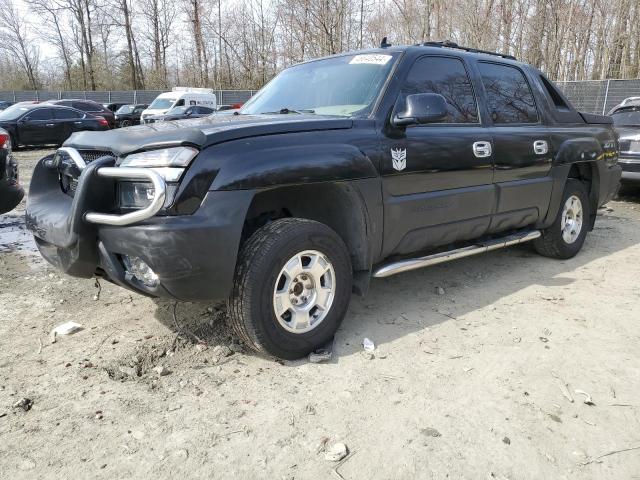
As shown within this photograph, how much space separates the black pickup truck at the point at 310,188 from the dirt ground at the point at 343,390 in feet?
1.29

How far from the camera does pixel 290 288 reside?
3025 mm

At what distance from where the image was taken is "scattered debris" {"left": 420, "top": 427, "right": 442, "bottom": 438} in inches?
96.2

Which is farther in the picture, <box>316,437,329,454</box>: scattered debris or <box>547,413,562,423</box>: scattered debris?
<box>547,413,562,423</box>: scattered debris

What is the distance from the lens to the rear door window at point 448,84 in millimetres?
3708

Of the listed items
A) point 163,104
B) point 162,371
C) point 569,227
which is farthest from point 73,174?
point 163,104

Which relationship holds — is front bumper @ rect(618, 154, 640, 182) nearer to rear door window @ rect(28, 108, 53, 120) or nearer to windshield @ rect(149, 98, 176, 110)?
rear door window @ rect(28, 108, 53, 120)

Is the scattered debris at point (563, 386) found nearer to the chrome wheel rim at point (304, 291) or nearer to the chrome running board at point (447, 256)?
the chrome running board at point (447, 256)

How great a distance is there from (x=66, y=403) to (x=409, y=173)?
242 centimetres

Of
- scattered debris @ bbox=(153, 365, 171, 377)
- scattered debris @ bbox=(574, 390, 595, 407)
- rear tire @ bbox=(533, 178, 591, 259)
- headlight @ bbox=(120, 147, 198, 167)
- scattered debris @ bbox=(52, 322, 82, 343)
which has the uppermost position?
headlight @ bbox=(120, 147, 198, 167)

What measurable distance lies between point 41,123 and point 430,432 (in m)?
17.2

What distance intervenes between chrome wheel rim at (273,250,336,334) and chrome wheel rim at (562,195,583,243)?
3129 millimetres

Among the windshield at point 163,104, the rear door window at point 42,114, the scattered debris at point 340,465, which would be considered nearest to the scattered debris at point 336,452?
the scattered debris at point 340,465

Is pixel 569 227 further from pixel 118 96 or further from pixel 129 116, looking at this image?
pixel 118 96

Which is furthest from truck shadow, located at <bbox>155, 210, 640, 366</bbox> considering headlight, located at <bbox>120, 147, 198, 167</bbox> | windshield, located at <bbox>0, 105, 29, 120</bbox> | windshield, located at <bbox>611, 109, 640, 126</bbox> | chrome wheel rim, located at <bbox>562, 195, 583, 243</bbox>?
windshield, located at <bbox>0, 105, 29, 120</bbox>
